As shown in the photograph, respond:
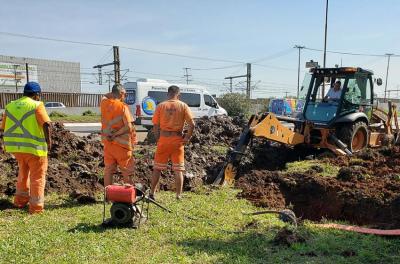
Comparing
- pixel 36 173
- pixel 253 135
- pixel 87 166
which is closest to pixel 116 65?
pixel 87 166

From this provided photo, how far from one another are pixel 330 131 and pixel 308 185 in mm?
3065

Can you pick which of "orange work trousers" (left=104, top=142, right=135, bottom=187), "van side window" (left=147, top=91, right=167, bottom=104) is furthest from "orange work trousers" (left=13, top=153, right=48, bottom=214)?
"van side window" (left=147, top=91, right=167, bottom=104)

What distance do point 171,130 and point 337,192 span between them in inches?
133

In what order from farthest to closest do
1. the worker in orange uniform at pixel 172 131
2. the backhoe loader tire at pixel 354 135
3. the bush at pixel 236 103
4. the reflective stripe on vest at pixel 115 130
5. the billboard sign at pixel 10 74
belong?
the billboard sign at pixel 10 74
the bush at pixel 236 103
the backhoe loader tire at pixel 354 135
the worker in orange uniform at pixel 172 131
the reflective stripe on vest at pixel 115 130

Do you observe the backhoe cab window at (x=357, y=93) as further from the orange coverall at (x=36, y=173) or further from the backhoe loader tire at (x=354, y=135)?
the orange coverall at (x=36, y=173)

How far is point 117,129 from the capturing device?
22.8ft

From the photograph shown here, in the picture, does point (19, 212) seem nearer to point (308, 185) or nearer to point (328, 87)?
point (308, 185)

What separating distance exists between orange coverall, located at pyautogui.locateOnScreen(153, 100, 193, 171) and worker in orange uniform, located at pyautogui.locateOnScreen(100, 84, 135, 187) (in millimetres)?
512

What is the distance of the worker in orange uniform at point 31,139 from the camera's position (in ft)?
20.6

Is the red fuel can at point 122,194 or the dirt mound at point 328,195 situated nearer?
the red fuel can at point 122,194

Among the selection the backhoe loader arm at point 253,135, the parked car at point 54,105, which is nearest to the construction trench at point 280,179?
the backhoe loader arm at point 253,135

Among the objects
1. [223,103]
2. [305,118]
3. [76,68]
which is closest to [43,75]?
[76,68]

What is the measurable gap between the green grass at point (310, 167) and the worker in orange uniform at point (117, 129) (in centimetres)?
443

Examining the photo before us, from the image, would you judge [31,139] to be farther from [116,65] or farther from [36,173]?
[116,65]
